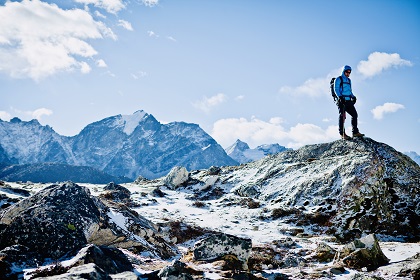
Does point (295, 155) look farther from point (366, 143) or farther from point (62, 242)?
point (62, 242)

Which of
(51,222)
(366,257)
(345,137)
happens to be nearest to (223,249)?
(366,257)

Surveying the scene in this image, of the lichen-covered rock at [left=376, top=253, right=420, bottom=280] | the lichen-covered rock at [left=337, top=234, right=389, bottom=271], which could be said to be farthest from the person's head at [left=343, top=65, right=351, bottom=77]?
the lichen-covered rock at [left=376, top=253, right=420, bottom=280]

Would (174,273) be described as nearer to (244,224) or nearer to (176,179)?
(244,224)

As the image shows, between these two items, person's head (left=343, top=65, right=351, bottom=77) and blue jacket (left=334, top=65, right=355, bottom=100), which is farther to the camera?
blue jacket (left=334, top=65, right=355, bottom=100)

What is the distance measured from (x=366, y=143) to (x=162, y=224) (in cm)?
1836

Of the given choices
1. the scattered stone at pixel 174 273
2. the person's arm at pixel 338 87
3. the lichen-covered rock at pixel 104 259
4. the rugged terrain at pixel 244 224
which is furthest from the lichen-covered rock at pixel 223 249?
the person's arm at pixel 338 87

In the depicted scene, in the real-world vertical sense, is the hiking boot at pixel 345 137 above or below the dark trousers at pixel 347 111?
below

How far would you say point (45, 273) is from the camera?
774 centimetres

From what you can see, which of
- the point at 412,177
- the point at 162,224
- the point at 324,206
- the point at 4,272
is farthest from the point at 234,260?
the point at 412,177

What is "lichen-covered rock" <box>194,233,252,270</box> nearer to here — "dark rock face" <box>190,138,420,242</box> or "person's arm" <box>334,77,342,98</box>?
"dark rock face" <box>190,138,420,242</box>

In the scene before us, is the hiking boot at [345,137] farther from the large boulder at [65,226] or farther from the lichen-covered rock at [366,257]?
the large boulder at [65,226]

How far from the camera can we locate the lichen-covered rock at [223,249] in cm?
1044

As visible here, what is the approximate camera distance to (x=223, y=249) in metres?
10.5

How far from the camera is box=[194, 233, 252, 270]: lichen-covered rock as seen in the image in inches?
411
